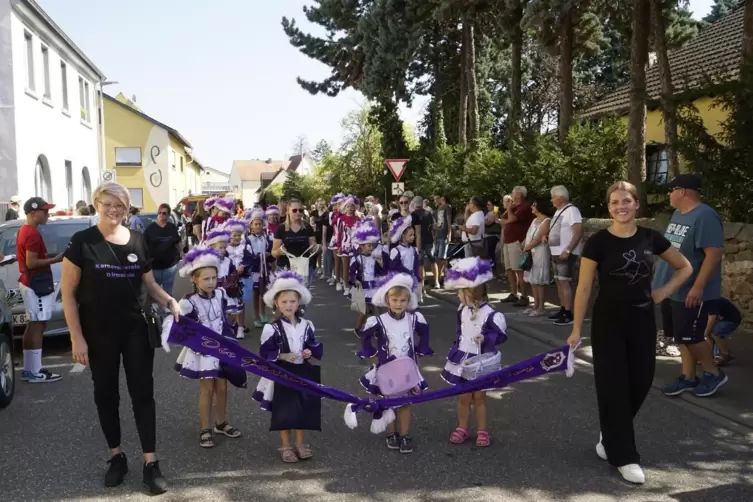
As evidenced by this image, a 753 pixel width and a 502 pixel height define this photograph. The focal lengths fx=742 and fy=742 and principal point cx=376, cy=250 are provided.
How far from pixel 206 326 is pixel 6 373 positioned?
2517mm

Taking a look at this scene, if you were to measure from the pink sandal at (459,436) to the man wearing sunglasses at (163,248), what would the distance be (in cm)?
650

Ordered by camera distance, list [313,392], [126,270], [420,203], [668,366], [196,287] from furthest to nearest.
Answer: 1. [420,203]
2. [668,366]
3. [196,287]
4. [313,392]
5. [126,270]

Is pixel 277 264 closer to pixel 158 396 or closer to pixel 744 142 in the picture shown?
pixel 158 396

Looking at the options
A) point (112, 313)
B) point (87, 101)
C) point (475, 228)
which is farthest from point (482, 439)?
point (87, 101)

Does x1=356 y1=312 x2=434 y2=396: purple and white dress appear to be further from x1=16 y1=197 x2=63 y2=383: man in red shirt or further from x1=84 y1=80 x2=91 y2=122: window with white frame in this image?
x1=84 y1=80 x2=91 y2=122: window with white frame

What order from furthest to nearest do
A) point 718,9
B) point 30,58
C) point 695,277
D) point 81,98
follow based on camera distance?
point 718,9 < point 81,98 < point 30,58 < point 695,277

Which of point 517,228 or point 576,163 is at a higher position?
point 576,163

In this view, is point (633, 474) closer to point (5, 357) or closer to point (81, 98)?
point (5, 357)

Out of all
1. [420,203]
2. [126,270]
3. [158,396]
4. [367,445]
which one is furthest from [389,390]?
[420,203]

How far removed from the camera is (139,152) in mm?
49188

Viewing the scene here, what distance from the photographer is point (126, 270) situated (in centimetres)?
460

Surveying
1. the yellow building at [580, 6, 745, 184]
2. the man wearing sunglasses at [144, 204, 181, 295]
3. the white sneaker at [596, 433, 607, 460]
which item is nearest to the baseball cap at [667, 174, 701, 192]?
the white sneaker at [596, 433, 607, 460]

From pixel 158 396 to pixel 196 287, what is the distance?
165cm

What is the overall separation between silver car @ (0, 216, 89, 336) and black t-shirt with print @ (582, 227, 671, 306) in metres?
6.02
